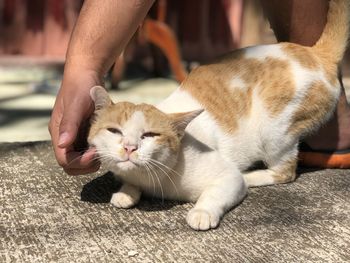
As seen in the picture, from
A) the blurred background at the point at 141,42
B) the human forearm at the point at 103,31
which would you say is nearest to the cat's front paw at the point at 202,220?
the human forearm at the point at 103,31

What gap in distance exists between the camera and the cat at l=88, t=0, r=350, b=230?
6.00 feet

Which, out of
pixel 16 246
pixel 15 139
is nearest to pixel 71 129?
pixel 16 246

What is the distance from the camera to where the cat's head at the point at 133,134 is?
1.69m

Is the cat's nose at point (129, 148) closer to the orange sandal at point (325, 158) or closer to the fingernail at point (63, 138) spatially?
the fingernail at point (63, 138)

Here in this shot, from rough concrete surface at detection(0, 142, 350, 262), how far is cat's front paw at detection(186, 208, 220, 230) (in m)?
0.02

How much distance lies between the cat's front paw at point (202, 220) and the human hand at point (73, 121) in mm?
340

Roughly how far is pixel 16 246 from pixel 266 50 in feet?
3.88

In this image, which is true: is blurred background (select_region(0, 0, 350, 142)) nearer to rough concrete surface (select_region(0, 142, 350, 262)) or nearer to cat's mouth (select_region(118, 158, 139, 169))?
rough concrete surface (select_region(0, 142, 350, 262))

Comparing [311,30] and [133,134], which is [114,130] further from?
[311,30]

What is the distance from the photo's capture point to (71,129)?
67.1 inches

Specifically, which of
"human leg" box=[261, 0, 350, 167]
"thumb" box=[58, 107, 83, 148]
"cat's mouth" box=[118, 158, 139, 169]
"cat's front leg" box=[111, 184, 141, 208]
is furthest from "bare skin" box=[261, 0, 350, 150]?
"thumb" box=[58, 107, 83, 148]

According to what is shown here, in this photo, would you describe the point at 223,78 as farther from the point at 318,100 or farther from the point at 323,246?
the point at 323,246

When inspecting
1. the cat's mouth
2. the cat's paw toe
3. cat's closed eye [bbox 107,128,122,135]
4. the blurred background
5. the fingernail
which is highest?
cat's closed eye [bbox 107,128,122,135]

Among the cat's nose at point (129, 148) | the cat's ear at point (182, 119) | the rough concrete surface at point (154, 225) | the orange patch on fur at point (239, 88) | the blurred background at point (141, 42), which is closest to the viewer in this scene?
the rough concrete surface at point (154, 225)
